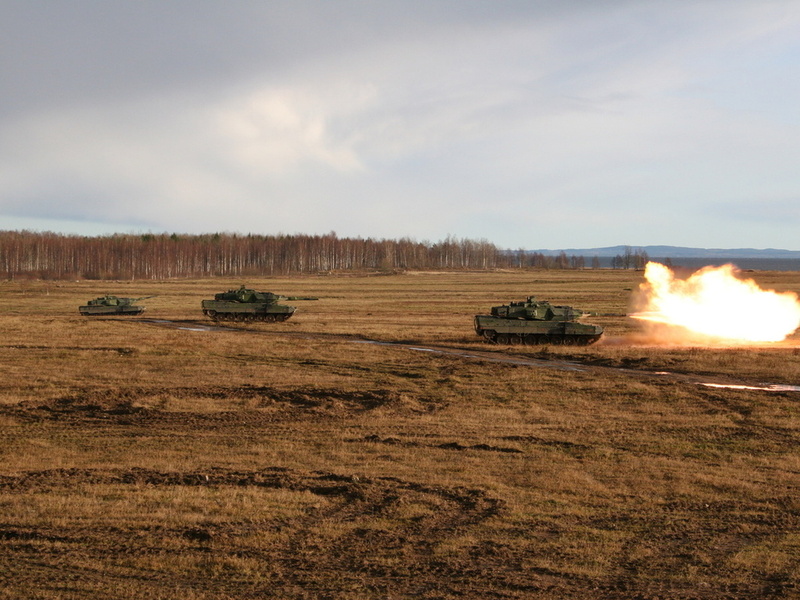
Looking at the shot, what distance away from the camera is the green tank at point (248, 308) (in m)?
50.8

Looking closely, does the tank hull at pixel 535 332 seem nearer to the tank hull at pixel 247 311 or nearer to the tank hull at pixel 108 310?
the tank hull at pixel 247 311

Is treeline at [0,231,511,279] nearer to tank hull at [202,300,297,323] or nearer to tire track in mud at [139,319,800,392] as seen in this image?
tank hull at [202,300,297,323]

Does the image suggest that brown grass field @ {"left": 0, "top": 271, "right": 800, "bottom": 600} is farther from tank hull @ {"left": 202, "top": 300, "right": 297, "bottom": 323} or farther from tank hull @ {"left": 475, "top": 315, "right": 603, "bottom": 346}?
tank hull @ {"left": 202, "top": 300, "right": 297, "bottom": 323}

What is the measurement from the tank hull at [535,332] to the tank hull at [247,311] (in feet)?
51.8

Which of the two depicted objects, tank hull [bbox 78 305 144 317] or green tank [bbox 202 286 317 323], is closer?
green tank [bbox 202 286 317 323]

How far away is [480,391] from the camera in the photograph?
25453mm

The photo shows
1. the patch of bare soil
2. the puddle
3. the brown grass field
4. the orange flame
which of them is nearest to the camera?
the brown grass field

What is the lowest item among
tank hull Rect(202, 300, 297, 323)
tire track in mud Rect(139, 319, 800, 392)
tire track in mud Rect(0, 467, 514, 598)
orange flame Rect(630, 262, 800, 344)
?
tire track in mud Rect(0, 467, 514, 598)

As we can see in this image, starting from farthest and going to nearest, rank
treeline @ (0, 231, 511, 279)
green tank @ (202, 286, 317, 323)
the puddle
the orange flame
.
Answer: treeline @ (0, 231, 511, 279)
green tank @ (202, 286, 317, 323)
the orange flame
the puddle

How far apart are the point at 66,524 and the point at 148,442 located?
5.99 m

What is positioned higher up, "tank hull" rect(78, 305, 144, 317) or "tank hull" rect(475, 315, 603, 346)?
"tank hull" rect(475, 315, 603, 346)

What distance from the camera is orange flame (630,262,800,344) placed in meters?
41.4

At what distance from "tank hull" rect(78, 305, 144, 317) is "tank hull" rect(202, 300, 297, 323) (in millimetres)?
7599

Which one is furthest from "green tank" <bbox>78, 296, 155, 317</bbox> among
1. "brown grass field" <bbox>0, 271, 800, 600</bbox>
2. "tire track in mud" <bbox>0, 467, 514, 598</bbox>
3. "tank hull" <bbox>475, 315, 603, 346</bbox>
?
"tire track in mud" <bbox>0, 467, 514, 598</bbox>
